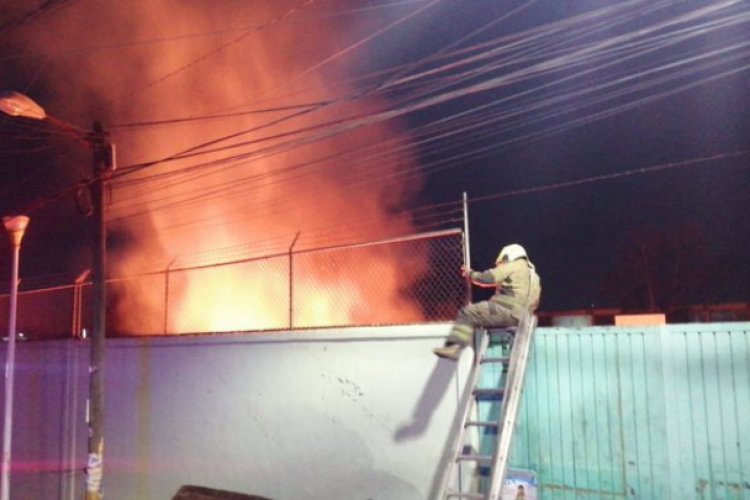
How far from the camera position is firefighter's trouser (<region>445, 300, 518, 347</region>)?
6.04m

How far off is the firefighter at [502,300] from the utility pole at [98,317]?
16.1 ft

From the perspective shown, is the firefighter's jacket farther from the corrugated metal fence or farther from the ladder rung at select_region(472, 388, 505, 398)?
the ladder rung at select_region(472, 388, 505, 398)

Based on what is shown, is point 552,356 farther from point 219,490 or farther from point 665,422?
point 219,490

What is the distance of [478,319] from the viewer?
20.2 feet

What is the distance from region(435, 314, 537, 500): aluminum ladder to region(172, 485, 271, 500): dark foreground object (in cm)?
299

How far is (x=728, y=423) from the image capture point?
5.21 meters

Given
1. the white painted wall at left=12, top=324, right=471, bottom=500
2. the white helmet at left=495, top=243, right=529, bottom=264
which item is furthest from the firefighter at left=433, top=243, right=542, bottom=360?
the white painted wall at left=12, top=324, right=471, bottom=500

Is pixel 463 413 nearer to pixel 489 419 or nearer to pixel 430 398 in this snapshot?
pixel 489 419

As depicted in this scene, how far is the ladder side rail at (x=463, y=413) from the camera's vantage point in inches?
217

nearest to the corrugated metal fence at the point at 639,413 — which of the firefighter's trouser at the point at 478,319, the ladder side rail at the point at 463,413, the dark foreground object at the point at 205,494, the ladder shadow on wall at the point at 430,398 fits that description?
the firefighter's trouser at the point at 478,319

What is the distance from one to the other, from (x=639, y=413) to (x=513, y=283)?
62.7 inches

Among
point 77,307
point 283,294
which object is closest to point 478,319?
point 283,294

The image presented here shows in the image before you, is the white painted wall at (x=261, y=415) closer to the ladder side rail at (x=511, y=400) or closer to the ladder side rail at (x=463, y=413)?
the ladder side rail at (x=463, y=413)

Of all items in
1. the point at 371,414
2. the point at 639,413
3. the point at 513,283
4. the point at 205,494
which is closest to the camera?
the point at 639,413
